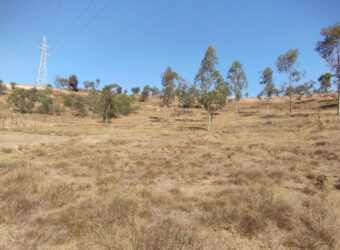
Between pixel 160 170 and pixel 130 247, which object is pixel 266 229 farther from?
pixel 160 170

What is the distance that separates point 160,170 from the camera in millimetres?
10008

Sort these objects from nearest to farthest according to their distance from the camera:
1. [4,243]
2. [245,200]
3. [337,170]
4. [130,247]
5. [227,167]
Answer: [130,247]
[4,243]
[245,200]
[337,170]
[227,167]

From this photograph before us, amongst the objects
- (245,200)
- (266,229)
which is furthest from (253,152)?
(266,229)

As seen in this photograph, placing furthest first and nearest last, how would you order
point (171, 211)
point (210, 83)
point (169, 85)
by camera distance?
point (169, 85) → point (210, 83) → point (171, 211)

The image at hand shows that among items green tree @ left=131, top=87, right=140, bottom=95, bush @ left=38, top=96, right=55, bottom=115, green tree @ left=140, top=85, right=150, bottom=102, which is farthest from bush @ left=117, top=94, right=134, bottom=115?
green tree @ left=131, top=87, right=140, bottom=95

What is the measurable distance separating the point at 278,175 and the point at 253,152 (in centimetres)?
591

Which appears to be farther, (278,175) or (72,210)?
(278,175)

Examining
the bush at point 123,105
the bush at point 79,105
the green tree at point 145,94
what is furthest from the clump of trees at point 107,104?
the green tree at point 145,94

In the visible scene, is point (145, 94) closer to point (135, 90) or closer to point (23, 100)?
point (135, 90)

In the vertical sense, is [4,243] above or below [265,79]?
below

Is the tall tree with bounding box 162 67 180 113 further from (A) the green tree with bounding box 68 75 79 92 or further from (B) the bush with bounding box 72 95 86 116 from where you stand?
(A) the green tree with bounding box 68 75 79 92

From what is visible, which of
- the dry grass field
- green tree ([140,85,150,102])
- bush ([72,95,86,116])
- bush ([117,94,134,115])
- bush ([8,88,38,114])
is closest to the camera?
the dry grass field

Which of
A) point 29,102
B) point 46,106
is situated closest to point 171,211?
point 46,106


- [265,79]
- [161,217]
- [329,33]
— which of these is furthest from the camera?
[265,79]
